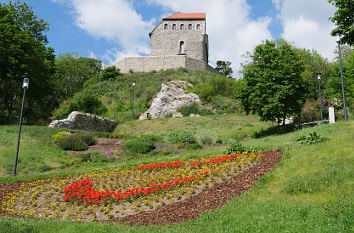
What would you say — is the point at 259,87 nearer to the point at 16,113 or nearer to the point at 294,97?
the point at 294,97

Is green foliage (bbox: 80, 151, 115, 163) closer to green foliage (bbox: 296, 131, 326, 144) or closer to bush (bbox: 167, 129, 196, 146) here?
bush (bbox: 167, 129, 196, 146)

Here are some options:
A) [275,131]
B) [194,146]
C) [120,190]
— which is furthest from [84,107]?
[120,190]

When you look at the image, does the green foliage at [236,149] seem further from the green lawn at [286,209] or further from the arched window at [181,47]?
the arched window at [181,47]

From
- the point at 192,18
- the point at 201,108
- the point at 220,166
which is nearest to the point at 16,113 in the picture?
the point at 201,108

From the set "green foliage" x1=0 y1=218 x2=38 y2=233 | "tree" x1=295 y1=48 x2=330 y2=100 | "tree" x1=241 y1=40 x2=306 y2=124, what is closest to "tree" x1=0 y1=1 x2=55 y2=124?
"tree" x1=241 y1=40 x2=306 y2=124

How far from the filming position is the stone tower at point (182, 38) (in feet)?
200

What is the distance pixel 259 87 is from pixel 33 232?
1661 centimetres

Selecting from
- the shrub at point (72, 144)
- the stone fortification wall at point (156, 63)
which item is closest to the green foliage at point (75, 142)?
the shrub at point (72, 144)

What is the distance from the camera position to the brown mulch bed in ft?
20.5

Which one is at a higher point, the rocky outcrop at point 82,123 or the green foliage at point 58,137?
the rocky outcrop at point 82,123

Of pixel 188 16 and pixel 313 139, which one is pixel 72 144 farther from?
pixel 188 16

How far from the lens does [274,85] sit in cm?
1867

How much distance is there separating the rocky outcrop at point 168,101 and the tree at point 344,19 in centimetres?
2047

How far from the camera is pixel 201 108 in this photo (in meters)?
34.8
